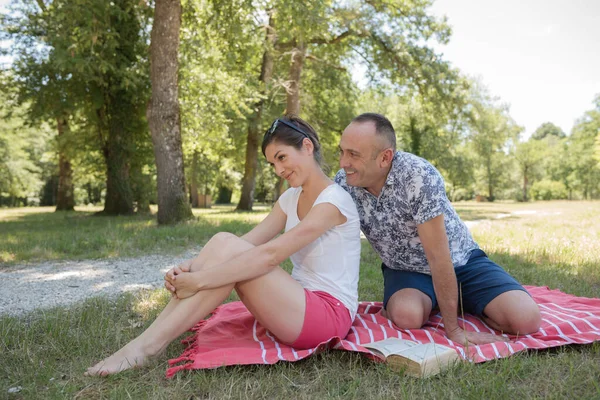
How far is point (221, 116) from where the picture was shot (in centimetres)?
1727

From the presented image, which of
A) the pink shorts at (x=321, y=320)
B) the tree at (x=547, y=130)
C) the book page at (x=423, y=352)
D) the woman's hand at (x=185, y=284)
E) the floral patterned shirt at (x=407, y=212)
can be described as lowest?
the book page at (x=423, y=352)

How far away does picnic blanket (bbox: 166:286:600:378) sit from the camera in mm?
2895

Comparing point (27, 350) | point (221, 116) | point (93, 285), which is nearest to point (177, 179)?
point (93, 285)

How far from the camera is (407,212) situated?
3.45 metres

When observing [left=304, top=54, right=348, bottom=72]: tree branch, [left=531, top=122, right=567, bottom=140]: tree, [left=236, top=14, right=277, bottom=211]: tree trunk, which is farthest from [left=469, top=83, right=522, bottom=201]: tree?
[left=531, top=122, right=567, bottom=140]: tree

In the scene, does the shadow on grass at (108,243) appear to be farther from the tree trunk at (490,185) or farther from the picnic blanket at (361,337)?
the tree trunk at (490,185)

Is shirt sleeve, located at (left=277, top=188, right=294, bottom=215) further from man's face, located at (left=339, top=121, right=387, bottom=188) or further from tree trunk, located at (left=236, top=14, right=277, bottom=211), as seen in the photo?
tree trunk, located at (left=236, top=14, right=277, bottom=211)

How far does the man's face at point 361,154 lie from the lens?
3.29m

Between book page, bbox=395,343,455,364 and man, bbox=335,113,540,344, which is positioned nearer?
book page, bbox=395,343,455,364

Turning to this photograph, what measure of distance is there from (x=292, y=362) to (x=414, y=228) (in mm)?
1337

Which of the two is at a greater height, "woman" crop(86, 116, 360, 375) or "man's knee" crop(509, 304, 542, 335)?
"woman" crop(86, 116, 360, 375)

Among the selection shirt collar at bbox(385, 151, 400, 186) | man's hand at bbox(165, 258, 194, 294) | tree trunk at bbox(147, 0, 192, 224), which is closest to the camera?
man's hand at bbox(165, 258, 194, 294)

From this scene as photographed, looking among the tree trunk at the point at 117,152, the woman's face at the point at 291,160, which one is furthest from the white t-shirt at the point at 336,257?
the tree trunk at the point at 117,152

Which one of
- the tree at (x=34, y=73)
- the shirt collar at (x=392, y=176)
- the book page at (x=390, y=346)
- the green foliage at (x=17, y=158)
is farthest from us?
the green foliage at (x=17, y=158)
